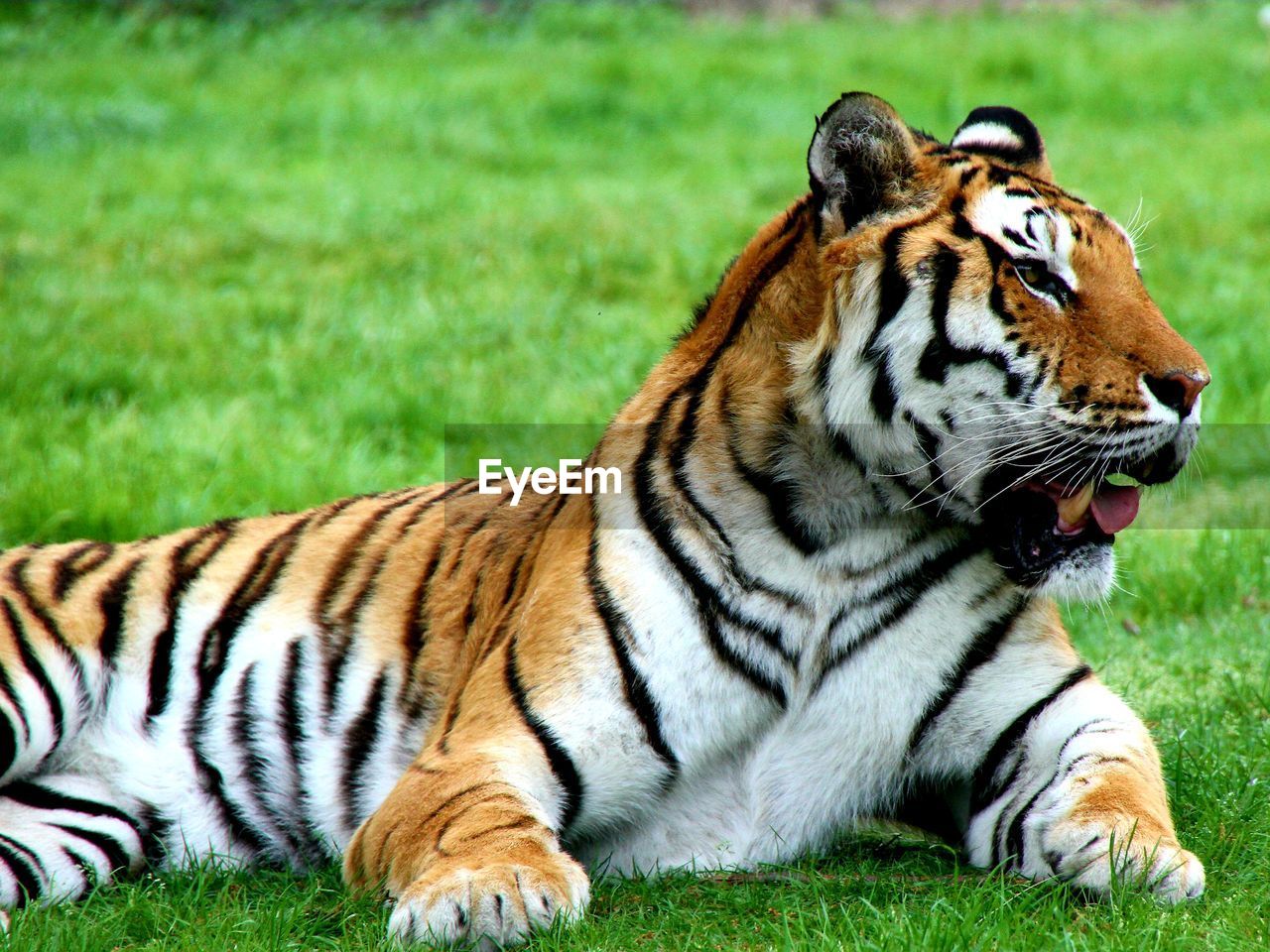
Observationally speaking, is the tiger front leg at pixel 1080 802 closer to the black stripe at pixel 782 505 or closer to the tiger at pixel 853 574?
the tiger at pixel 853 574

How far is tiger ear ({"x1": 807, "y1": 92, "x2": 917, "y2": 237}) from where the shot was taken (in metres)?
2.75

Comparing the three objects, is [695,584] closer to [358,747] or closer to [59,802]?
[358,747]

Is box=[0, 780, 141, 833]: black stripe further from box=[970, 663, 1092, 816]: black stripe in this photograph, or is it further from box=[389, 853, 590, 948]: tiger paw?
box=[970, 663, 1092, 816]: black stripe

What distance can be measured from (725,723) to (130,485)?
2989 mm

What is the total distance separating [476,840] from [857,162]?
4.23ft

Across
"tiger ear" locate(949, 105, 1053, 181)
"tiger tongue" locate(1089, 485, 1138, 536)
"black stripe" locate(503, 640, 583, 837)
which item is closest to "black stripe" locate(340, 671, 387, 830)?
"black stripe" locate(503, 640, 583, 837)

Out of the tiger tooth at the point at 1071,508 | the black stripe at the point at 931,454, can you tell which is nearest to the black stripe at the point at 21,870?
the black stripe at the point at 931,454

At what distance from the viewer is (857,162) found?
279 cm

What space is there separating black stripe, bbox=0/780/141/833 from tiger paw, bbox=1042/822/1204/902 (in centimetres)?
183

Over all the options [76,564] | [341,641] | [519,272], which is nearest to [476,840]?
[341,641]

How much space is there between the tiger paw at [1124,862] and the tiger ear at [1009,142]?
1.22m

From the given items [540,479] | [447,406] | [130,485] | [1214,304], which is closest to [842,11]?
[1214,304]

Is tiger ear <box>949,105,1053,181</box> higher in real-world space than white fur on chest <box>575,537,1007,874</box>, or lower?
higher

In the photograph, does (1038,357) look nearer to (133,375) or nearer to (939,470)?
(939,470)
